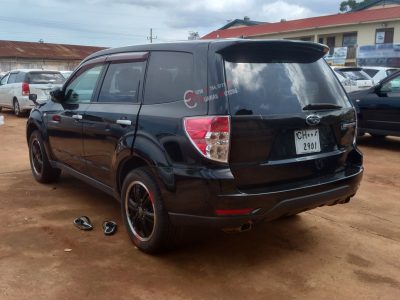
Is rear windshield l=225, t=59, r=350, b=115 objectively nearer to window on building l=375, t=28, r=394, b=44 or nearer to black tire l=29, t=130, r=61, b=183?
black tire l=29, t=130, r=61, b=183

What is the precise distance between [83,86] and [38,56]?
35.8 m

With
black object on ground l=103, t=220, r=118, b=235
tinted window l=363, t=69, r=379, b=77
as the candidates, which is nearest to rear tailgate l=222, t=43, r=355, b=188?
black object on ground l=103, t=220, r=118, b=235

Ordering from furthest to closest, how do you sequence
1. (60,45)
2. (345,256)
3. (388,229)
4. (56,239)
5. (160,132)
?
1. (60,45)
2. (388,229)
3. (56,239)
4. (345,256)
5. (160,132)

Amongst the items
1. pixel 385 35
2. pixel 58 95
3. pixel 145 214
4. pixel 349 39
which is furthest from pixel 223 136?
pixel 349 39

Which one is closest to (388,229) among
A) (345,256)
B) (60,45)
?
(345,256)

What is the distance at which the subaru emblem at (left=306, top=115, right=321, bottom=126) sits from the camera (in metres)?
3.42

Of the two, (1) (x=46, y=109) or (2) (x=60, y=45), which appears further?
(2) (x=60, y=45)

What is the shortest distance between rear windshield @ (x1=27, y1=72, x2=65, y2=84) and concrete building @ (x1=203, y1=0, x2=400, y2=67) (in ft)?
60.0

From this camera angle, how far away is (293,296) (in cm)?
314

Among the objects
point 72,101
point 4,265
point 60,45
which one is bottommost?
point 4,265

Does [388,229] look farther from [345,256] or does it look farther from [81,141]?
[81,141]

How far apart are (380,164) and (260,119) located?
490 cm

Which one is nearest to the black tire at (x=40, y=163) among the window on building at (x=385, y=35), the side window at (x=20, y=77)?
the side window at (x=20, y=77)

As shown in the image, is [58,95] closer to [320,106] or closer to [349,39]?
[320,106]
